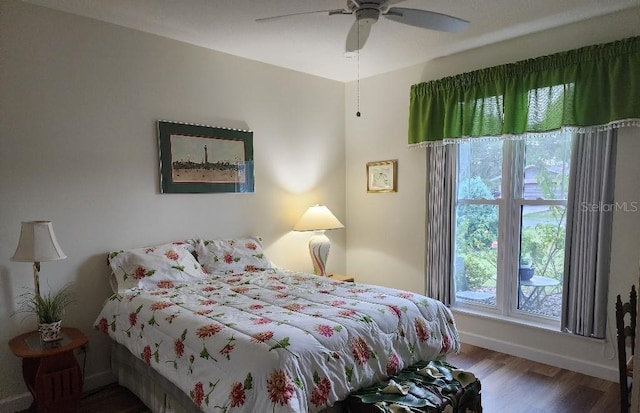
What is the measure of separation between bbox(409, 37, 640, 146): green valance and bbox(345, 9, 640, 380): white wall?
0.14m

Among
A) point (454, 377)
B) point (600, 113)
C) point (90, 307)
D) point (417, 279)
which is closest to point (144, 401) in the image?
point (90, 307)

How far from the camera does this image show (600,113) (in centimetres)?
273

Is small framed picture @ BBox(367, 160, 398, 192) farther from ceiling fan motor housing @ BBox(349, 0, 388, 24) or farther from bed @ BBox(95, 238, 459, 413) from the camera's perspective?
ceiling fan motor housing @ BBox(349, 0, 388, 24)

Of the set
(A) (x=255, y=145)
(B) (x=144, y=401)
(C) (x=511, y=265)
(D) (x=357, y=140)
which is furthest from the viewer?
(D) (x=357, y=140)

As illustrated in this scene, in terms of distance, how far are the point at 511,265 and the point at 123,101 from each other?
341 cm

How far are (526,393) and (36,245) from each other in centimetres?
325

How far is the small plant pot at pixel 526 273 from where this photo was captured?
3260 mm

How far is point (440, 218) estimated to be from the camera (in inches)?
145

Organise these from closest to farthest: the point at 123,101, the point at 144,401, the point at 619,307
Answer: the point at 619,307 < the point at 144,401 < the point at 123,101

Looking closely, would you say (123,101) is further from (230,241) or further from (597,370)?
(597,370)

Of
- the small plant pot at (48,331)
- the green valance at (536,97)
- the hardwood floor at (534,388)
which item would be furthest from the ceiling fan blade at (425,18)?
the small plant pot at (48,331)

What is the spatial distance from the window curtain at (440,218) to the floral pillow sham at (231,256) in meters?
1.57

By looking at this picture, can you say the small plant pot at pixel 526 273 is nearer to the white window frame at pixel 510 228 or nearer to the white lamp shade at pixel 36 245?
the white window frame at pixel 510 228

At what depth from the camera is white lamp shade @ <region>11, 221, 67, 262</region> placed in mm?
2238
